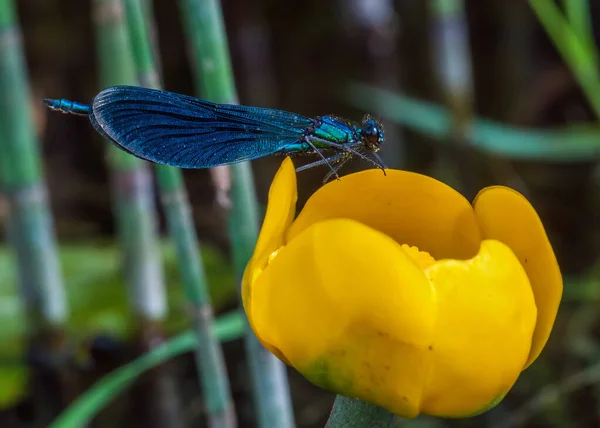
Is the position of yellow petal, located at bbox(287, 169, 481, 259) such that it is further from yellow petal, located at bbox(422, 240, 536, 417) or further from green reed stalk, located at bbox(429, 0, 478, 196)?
green reed stalk, located at bbox(429, 0, 478, 196)

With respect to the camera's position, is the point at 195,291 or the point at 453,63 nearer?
the point at 195,291

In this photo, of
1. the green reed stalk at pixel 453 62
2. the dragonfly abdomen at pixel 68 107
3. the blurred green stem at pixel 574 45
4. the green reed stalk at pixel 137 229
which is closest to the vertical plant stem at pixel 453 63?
the green reed stalk at pixel 453 62

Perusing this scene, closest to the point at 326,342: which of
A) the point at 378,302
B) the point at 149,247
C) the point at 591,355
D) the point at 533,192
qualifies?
the point at 378,302

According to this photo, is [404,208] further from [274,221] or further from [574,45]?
[574,45]

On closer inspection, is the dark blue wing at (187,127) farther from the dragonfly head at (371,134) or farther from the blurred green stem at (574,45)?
the blurred green stem at (574,45)

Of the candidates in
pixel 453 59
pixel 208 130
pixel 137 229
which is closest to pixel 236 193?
pixel 208 130

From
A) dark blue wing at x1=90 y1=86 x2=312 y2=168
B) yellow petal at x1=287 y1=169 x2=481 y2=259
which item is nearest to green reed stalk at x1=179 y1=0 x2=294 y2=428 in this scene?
dark blue wing at x1=90 y1=86 x2=312 y2=168
